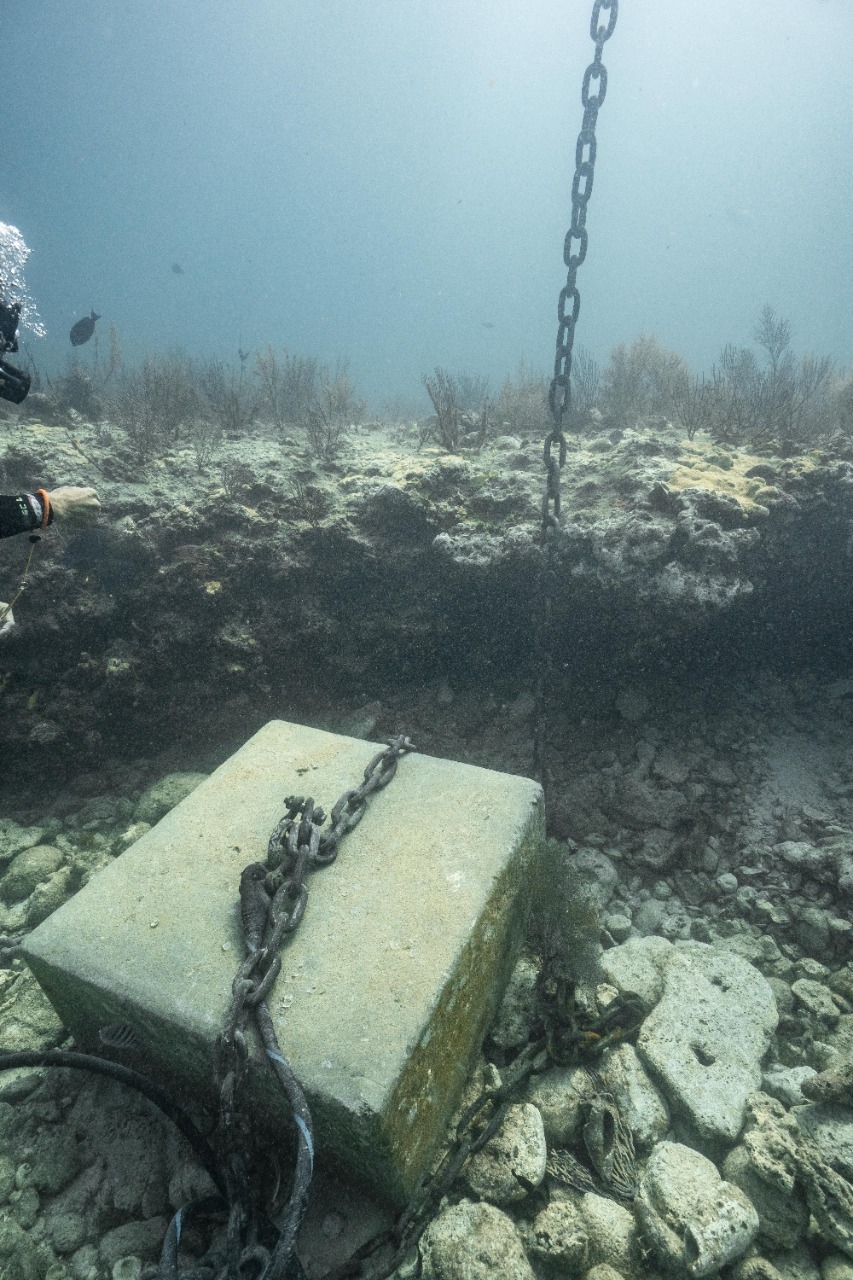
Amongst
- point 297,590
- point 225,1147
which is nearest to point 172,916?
point 225,1147

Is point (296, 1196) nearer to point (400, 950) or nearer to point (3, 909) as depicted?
point (400, 950)

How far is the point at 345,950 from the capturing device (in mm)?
2041

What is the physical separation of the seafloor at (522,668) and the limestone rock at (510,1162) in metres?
0.31

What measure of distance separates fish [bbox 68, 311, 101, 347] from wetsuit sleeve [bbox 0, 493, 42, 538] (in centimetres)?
886

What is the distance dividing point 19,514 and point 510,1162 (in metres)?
3.37

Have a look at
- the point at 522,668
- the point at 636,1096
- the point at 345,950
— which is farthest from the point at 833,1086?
the point at 522,668

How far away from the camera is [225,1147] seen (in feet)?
5.53

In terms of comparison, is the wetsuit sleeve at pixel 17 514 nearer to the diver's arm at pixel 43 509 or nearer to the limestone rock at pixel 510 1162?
the diver's arm at pixel 43 509

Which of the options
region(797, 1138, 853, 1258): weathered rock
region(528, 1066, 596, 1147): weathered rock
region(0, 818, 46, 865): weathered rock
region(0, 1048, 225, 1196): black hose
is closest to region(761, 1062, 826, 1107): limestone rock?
region(797, 1138, 853, 1258): weathered rock

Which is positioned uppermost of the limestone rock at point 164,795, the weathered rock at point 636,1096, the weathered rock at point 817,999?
the limestone rock at point 164,795

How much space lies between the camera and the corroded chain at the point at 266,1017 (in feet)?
5.20

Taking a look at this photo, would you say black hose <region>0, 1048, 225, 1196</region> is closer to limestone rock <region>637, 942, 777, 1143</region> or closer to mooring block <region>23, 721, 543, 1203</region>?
mooring block <region>23, 721, 543, 1203</region>

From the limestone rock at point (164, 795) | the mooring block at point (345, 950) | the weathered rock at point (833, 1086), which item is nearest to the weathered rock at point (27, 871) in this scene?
the limestone rock at point (164, 795)

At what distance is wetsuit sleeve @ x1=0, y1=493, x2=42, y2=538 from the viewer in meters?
2.55
